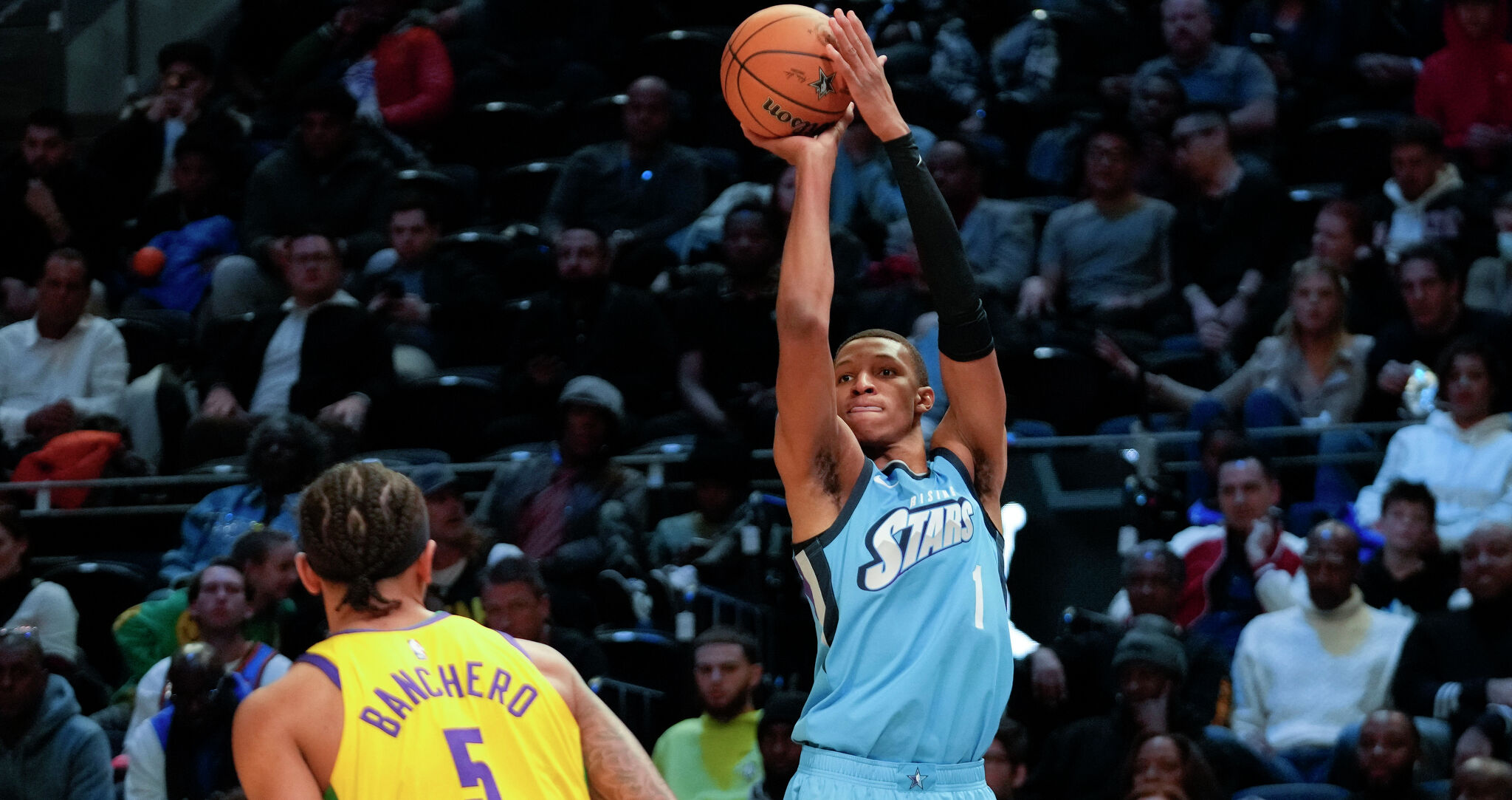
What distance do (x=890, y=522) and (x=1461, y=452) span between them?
4961 millimetres

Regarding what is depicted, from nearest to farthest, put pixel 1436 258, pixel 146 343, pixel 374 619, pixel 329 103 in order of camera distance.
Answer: pixel 374 619
pixel 1436 258
pixel 146 343
pixel 329 103

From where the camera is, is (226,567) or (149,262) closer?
(226,567)

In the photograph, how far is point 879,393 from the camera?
14.2 feet

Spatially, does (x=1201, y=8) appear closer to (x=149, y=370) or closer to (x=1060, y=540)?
(x=1060, y=540)

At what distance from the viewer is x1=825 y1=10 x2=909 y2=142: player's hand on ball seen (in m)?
4.24

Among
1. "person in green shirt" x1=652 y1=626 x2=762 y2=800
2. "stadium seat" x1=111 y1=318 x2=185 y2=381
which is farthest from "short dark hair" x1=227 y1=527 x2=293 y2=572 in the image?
"stadium seat" x1=111 y1=318 x2=185 y2=381

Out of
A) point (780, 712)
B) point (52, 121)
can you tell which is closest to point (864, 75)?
point (780, 712)

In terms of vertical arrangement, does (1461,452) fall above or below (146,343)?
above

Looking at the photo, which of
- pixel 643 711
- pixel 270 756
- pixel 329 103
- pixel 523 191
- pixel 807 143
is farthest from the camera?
pixel 523 191

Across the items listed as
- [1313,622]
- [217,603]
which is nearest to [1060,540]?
[1313,622]

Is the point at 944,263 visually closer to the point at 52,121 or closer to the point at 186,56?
the point at 186,56

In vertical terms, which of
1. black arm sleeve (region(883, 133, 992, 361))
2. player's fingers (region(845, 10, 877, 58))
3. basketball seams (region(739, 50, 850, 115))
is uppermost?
player's fingers (region(845, 10, 877, 58))

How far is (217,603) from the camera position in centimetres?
746

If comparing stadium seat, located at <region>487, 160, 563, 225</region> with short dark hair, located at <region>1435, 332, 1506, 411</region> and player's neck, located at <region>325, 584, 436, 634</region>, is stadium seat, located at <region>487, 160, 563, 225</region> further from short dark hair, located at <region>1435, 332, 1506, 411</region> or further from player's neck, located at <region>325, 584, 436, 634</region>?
player's neck, located at <region>325, 584, 436, 634</region>
